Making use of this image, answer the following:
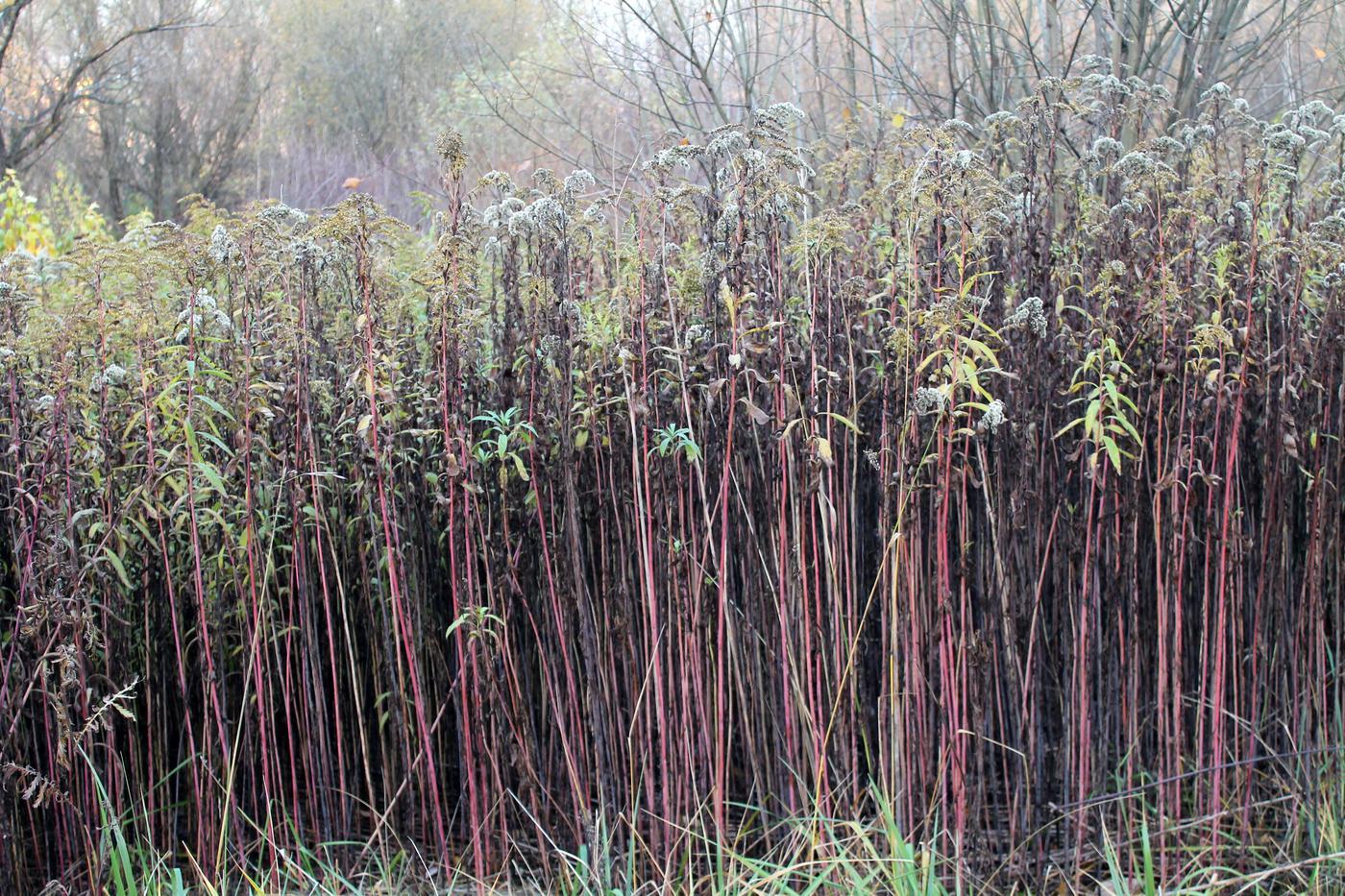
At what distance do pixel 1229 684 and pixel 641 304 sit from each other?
1906 mm

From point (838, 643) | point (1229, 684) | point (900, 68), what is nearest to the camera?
point (838, 643)

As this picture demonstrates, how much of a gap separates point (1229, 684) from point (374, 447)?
2.31 m

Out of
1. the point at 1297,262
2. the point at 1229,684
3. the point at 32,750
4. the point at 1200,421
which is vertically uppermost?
the point at 1297,262

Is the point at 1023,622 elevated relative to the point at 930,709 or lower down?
elevated

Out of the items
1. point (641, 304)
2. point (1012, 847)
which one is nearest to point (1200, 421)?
point (1012, 847)

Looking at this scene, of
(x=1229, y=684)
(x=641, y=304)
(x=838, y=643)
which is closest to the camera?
(x=641, y=304)

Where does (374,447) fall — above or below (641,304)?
below

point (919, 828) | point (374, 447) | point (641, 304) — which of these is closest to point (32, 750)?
point (374, 447)

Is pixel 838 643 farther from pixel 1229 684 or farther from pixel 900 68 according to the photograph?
pixel 900 68

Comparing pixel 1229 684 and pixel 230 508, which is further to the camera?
pixel 1229 684

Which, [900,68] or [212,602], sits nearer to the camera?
[212,602]

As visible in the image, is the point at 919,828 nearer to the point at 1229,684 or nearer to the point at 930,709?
the point at 930,709

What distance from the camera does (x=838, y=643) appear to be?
2.84 meters

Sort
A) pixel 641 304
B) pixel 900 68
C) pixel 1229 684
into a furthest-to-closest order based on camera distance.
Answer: pixel 900 68
pixel 1229 684
pixel 641 304
